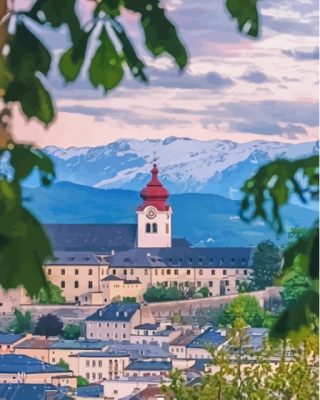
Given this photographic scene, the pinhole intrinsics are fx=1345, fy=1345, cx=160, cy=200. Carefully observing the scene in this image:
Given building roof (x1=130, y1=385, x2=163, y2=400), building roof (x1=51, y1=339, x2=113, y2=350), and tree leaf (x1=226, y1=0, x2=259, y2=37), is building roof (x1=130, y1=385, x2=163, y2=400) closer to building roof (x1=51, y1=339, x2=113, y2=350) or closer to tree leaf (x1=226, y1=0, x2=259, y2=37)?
building roof (x1=51, y1=339, x2=113, y2=350)

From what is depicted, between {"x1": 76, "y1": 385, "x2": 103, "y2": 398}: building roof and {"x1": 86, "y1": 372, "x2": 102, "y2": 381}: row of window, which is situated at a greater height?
{"x1": 76, "y1": 385, "x2": 103, "y2": 398}: building roof

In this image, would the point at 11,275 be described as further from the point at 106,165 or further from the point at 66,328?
the point at 66,328

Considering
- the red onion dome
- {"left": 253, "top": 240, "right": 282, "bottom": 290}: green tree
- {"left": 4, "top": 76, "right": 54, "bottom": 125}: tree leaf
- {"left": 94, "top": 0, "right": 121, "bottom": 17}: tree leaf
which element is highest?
{"left": 94, "top": 0, "right": 121, "bottom": 17}: tree leaf

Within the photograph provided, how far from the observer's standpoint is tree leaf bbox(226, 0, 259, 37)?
0.42m

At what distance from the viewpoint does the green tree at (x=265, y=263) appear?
1062cm

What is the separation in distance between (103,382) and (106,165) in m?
1.41

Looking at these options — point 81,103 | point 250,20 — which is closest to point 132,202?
point 81,103

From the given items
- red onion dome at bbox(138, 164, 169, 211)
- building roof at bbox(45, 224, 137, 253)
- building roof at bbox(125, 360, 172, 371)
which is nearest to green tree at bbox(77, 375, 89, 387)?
building roof at bbox(125, 360, 172, 371)

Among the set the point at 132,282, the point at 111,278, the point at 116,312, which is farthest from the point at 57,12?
the point at 132,282

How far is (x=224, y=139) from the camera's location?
28.7 feet

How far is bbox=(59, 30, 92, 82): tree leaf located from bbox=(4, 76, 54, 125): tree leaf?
0.03 meters

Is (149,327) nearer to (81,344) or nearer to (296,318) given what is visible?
(81,344)

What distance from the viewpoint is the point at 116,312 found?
12.7 m

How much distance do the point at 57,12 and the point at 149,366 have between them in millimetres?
8871
